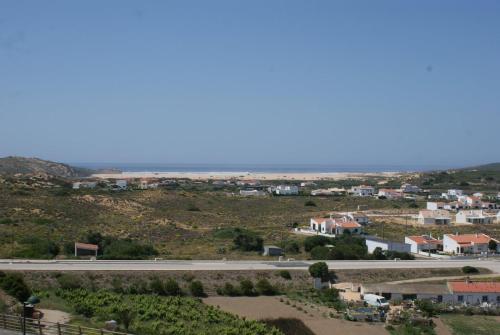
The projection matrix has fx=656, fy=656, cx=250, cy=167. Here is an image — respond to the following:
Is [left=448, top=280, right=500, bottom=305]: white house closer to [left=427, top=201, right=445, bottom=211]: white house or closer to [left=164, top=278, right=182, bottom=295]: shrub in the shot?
[left=164, top=278, right=182, bottom=295]: shrub

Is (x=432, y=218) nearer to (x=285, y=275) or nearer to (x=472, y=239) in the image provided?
(x=472, y=239)

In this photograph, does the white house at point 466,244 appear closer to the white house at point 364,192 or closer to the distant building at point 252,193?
the distant building at point 252,193

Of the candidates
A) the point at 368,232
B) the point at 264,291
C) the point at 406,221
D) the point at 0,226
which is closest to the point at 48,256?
the point at 0,226

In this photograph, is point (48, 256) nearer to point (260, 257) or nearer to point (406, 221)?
point (260, 257)

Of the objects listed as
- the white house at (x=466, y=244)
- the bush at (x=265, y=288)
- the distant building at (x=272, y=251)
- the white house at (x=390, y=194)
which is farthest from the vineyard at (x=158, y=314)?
the white house at (x=390, y=194)

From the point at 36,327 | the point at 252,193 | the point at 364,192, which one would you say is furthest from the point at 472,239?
the point at 364,192
